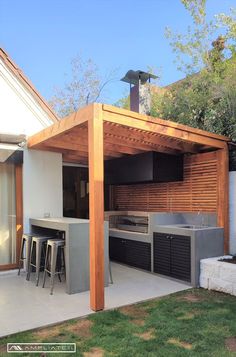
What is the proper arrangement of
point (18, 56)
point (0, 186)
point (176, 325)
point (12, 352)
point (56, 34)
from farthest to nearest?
point (18, 56) → point (56, 34) → point (0, 186) → point (176, 325) → point (12, 352)

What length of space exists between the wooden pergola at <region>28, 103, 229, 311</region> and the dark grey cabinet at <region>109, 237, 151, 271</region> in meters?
1.80

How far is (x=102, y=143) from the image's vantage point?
474 centimetres

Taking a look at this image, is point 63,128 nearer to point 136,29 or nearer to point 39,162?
point 39,162

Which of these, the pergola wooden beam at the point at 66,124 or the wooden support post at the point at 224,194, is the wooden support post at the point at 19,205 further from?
the wooden support post at the point at 224,194

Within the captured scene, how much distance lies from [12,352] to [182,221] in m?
4.94

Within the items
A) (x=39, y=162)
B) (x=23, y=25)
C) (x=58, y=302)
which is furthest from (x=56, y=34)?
(x=58, y=302)

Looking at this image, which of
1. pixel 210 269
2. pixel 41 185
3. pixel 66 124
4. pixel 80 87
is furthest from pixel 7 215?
pixel 80 87

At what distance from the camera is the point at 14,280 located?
21.5 feet

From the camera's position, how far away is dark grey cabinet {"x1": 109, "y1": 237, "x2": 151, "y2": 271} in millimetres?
7184

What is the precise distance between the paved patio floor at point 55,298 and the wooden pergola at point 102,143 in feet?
1.70

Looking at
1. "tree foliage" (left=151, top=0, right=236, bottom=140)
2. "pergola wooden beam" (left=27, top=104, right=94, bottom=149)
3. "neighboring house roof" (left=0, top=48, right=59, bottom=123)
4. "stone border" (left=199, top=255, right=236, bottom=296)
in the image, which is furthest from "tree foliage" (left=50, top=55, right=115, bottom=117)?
"stone border" (left=199, top=255, right=236, bottom=296)

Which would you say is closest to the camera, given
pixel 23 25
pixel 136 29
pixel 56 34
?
pixel 136 29

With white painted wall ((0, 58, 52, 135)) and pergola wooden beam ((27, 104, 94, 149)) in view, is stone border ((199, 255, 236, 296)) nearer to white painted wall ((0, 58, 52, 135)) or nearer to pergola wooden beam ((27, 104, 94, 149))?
pergola wooden beam ((27, 104, 94, 149))

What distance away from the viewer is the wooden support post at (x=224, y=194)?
21.5 ft
